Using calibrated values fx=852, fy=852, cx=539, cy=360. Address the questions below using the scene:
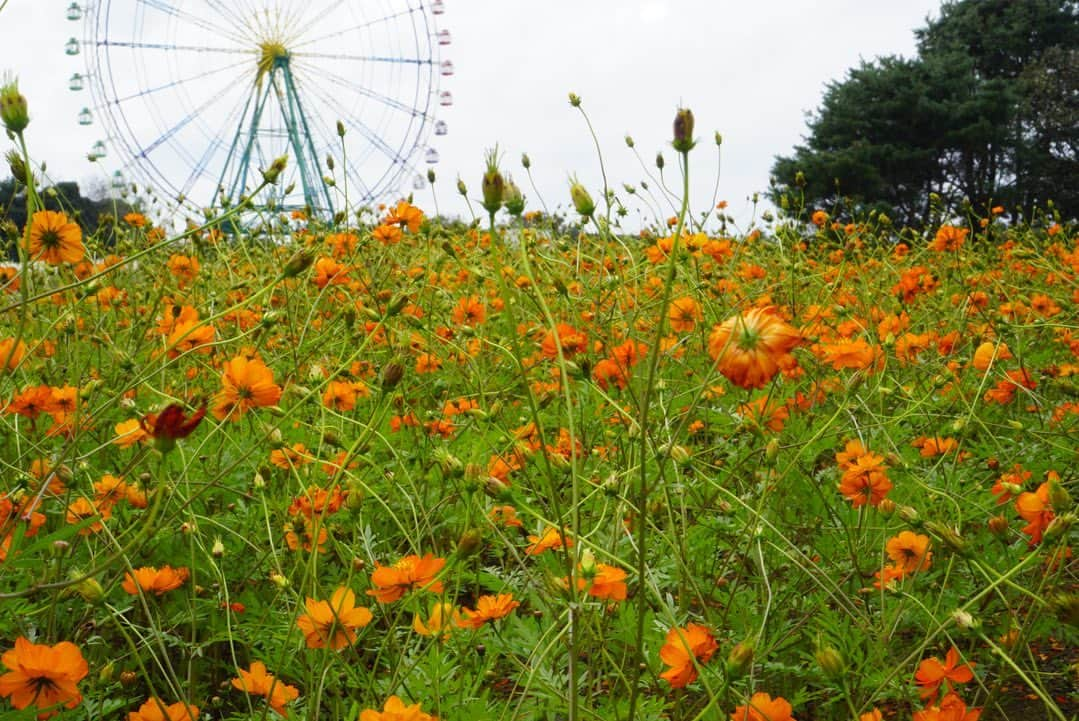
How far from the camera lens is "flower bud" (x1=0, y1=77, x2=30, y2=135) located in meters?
0.68

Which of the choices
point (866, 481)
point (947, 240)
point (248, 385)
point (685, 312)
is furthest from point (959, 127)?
point (248, 385)

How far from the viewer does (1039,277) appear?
278 centimetres

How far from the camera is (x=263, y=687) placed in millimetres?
772

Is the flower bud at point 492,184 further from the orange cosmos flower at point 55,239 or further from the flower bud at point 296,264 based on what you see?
the orange cosmos flower at point 55,239

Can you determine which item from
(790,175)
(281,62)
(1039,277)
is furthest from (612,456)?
(790,175)

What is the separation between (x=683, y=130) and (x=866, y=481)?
568 millimetres

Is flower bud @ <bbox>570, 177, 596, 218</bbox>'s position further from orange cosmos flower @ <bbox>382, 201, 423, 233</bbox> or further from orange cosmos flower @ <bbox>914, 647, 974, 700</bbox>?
orange cosmos flower @ <bbox>382, 201, 423, 233</bbox>

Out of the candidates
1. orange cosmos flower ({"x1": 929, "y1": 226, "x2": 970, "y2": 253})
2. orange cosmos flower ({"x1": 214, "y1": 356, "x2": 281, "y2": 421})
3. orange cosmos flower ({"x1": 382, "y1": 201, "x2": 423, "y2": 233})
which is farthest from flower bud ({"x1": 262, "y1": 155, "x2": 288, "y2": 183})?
orange cosmos flower ({"x1": 929, "y1": 226, "x2": 970, "y2": 253})

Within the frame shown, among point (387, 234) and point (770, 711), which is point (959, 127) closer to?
point (387, 234)

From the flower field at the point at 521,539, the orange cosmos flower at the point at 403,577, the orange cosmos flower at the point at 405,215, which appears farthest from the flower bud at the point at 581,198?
the orange cosmos flower at the point at 405,215

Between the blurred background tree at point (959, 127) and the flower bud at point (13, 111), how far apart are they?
40.0 feet

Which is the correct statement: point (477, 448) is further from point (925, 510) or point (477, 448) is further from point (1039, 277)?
point (1039, 277)

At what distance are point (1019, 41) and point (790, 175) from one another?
4.95 m

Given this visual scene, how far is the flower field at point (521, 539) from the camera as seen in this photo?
673mm
